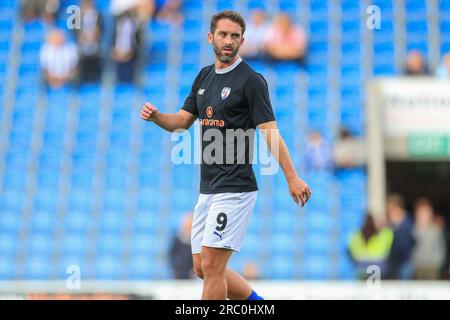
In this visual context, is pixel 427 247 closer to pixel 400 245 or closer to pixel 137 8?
pixel 400 245

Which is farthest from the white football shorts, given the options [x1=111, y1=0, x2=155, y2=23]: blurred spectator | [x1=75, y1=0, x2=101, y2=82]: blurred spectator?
[x1=111, y1=0, x2=155, y2=23]: blurred spectator

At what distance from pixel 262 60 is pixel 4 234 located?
5.67m

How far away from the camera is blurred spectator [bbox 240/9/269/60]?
16062mm

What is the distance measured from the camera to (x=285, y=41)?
1641 centimetres

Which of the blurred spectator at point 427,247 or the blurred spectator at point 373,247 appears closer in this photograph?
the blurred spectator at point 373,247

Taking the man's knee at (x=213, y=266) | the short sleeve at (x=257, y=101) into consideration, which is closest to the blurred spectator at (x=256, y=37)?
the short sleeve at (x=257, y=101)

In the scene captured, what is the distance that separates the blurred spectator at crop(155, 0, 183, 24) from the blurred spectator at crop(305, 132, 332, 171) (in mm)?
4641

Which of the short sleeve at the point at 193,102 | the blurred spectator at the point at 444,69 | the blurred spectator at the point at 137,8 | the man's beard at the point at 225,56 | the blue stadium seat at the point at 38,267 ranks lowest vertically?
the blue stadium seat at the point at 38,267

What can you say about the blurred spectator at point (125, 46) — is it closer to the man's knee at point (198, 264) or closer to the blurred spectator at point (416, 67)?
the blurred spectator at point (416, 67)

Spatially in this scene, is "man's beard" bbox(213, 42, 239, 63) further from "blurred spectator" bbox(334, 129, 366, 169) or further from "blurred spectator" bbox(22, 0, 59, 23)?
"blurred spectator" bbox(22, 0, 59, 23)

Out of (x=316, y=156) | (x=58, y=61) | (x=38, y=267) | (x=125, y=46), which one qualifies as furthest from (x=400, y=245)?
(x=58, y=61)

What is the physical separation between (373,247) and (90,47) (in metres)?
7.93

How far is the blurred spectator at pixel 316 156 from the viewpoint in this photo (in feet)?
48.5

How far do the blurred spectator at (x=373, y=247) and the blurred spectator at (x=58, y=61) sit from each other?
7749 mm
